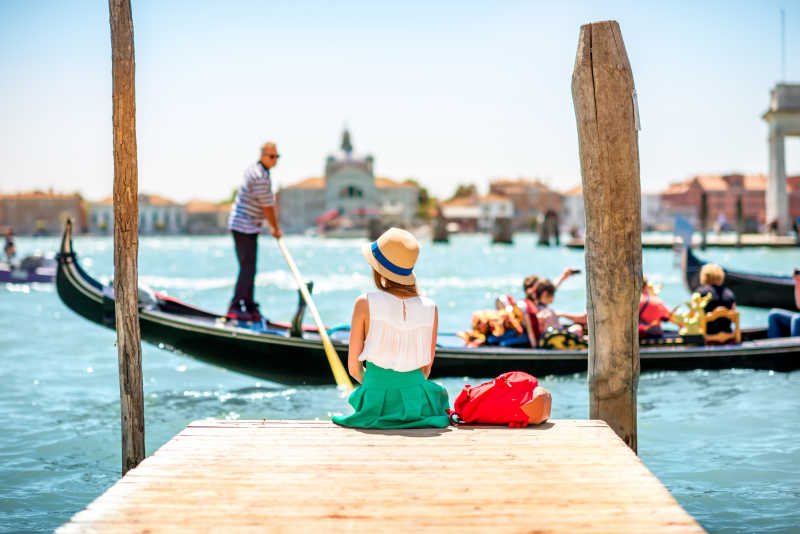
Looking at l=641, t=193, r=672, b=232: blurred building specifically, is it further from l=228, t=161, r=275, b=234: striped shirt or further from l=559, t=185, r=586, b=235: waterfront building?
l=228, t=161, r=275, b=234: striped shirt

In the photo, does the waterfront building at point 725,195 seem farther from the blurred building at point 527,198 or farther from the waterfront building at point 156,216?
the waterfront building at point 156,216

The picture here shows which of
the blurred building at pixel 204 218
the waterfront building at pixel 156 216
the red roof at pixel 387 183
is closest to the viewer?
the red roof at pixel 387 183

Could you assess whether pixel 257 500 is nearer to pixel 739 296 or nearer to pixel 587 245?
pixel 587 245

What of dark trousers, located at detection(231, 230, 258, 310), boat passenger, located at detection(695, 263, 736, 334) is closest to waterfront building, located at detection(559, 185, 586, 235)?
boat passenger, located at detection(695, 263, 736, 334)

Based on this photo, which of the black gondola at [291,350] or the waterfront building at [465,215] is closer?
the black gondola at [291,350]

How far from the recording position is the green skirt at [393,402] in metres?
3.42

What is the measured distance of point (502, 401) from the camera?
3516mm

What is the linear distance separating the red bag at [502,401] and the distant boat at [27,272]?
18.8 m

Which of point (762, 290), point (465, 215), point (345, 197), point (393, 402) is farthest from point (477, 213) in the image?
point (393, 402)

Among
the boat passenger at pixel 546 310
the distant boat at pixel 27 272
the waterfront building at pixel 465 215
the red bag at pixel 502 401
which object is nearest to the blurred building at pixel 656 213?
the waterfront building at pixel 465 215

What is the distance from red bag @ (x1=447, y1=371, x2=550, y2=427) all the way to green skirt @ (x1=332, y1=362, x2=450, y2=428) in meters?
0.15

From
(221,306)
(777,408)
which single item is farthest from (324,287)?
(777,408)

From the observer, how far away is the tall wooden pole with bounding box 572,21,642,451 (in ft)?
12.5

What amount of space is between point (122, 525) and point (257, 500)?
14.7 inches
